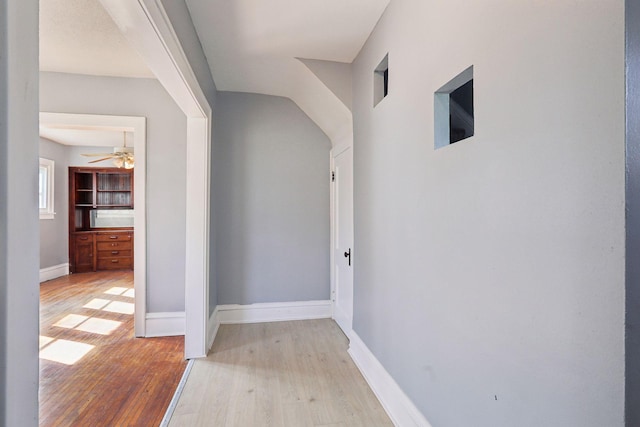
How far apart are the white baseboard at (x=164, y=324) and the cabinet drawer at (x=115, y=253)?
4.23m

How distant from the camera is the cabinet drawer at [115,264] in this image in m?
6.49

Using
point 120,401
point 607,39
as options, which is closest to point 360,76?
point 607,39

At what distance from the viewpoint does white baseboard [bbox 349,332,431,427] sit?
1.70 metres

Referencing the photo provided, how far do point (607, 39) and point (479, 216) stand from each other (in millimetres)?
635

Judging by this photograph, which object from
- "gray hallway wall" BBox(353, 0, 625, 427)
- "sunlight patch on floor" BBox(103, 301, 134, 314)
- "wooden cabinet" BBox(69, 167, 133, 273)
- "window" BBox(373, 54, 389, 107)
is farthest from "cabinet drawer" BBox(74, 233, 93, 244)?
"gray hallway wall" BBox(353, 0, 625, 427)

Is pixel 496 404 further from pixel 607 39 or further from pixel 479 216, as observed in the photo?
pixel 607 39

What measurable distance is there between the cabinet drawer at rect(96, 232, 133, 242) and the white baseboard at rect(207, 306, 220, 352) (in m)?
4.54

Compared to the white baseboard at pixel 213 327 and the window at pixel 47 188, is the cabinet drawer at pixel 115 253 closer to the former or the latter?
the window at pixel 47 188

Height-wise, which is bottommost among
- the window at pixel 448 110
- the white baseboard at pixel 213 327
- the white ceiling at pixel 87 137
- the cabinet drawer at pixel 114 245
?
the white baseboard at pixel 213 327

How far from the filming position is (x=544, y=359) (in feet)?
3.08

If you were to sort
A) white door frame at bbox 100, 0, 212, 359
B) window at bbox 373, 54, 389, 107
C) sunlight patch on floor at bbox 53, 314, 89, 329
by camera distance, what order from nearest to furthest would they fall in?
window at bbox 373, 54, 389, 107
white door frame at bbox 100, 0, 212, 359
sunlight patch on floor at bbox 53, 314, 89, 329

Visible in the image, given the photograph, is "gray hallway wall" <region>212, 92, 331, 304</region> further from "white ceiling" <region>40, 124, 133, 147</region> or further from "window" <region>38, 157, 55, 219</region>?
"window" <region>38, 157, 55, 219</region>

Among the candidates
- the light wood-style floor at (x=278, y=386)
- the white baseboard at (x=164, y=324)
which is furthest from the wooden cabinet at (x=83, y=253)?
the light wood-style floor at (x=278, y=386)

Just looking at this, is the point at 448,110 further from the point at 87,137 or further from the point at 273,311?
the point at 87,137
